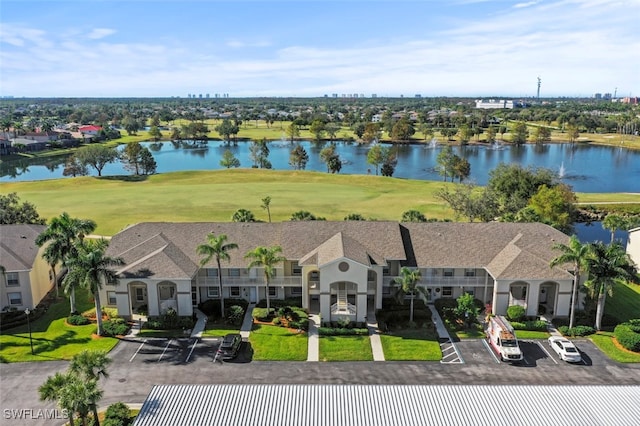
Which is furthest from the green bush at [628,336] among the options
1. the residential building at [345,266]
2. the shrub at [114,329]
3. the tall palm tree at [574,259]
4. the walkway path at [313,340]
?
the shrub at [114,329]

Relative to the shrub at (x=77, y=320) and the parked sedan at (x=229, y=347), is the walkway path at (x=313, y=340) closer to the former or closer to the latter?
the parked sedan at (x=229, y=347)

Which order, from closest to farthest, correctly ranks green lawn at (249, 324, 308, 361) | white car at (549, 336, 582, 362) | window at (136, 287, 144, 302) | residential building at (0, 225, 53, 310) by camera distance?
1. white car at (549, 336, 582, 362)
2. green lawn at (249, 324, 308, 361)
3. residential building at (0, 225, 53, 310)
4. window at (136, 287, 144, 302)

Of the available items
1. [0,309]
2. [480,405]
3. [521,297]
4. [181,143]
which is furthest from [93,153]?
[480,405]

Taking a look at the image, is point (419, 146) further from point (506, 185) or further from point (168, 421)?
point (168, 421)

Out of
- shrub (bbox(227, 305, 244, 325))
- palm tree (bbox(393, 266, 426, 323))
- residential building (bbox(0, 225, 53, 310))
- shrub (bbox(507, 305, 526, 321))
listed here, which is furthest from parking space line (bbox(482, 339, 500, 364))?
residential building (bbox(0, 225, 53, 310))

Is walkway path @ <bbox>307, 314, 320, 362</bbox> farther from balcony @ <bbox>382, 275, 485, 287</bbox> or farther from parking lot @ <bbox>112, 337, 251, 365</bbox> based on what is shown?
balcony @ <bbox>382, 275, 485, 287</bbox>

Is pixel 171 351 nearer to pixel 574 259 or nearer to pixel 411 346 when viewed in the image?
pixel 411 346
